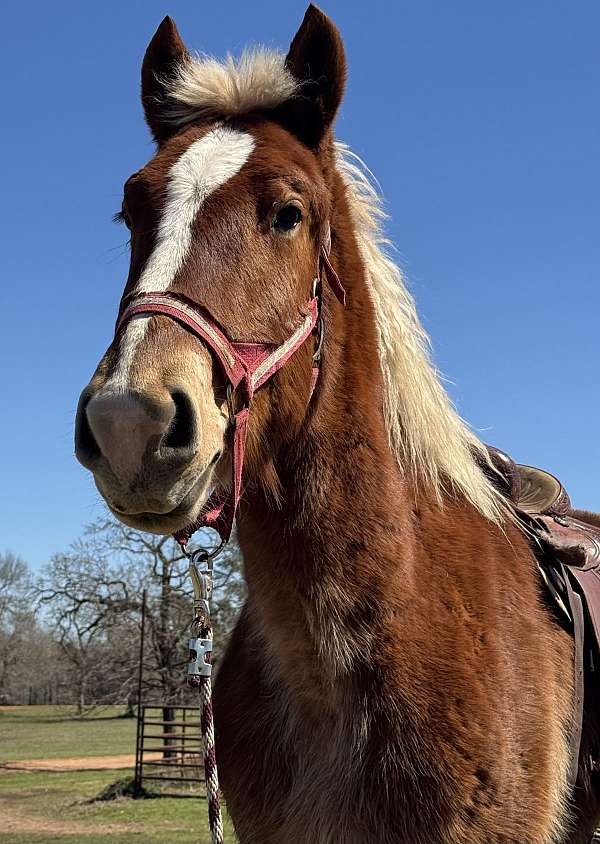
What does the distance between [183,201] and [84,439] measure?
2.44 feet

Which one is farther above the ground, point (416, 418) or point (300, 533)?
point (416, 418)

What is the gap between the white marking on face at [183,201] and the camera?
2.03 metres

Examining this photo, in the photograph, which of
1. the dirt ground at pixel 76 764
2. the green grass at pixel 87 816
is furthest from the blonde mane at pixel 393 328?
the dirt ground at pixel 76 764

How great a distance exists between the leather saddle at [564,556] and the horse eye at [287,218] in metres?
1.35

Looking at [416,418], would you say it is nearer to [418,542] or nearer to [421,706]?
[418,542]

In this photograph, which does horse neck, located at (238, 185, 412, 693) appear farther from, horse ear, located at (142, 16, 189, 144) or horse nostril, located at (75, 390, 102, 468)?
horse ear, located at (142, 16, 189, 144)

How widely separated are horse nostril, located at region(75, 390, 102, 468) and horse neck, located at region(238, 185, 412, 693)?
2.18 feet

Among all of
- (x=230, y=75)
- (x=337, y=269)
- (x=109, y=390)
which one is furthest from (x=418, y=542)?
(x=230, y=75)

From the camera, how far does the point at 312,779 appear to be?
2.46 meters

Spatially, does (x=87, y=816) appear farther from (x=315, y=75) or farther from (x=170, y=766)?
(x=315, y=75)

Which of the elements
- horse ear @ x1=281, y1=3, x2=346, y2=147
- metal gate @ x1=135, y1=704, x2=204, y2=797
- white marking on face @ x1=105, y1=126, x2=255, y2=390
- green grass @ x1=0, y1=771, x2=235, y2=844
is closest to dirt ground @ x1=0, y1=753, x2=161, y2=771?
green grass @ x1=0, y1=771, x2=235, y2=844

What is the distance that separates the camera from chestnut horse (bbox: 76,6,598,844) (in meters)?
2.18

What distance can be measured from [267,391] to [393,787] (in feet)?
3.79

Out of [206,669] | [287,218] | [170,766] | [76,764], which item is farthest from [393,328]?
[76,764]
